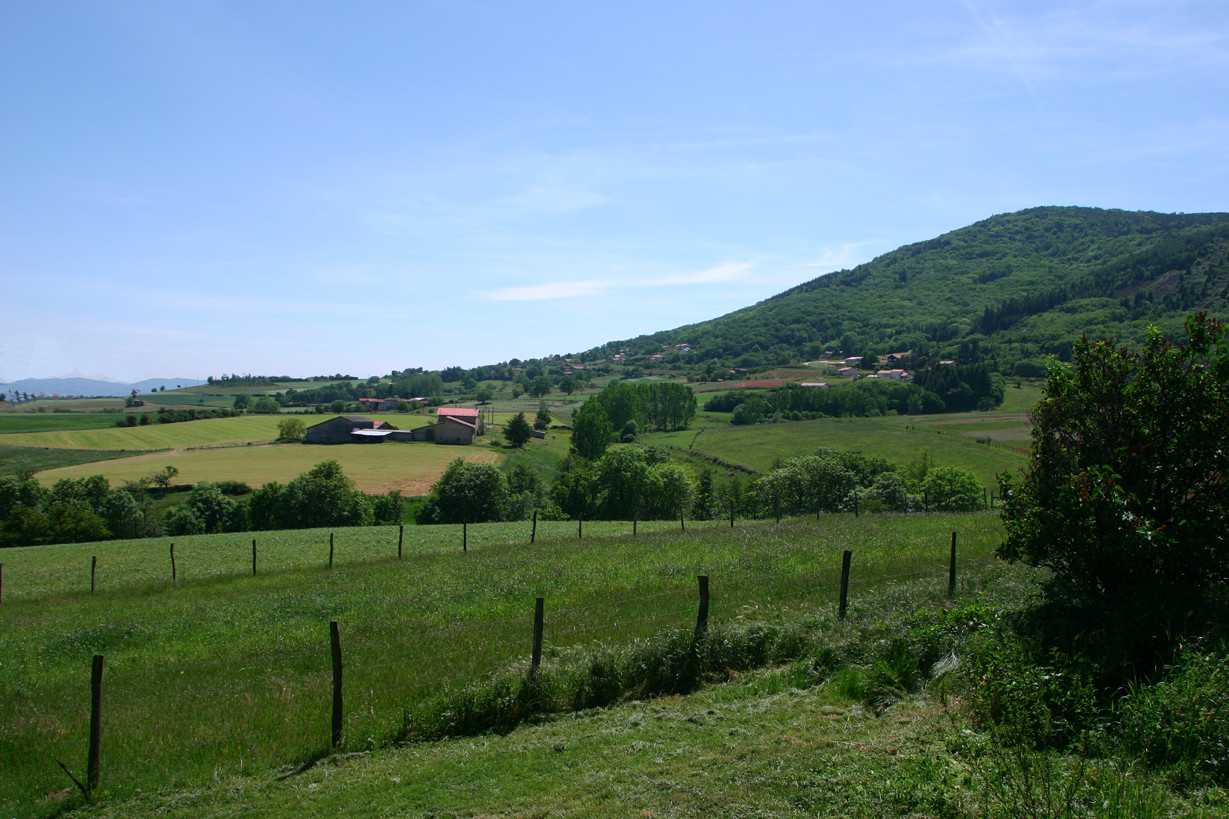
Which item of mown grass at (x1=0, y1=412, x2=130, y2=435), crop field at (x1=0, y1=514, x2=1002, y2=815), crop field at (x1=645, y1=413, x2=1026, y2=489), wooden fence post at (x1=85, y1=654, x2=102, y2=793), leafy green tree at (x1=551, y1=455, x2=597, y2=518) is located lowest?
leafy green tree at (x1=551, y1=455, x2=597, y2=518)

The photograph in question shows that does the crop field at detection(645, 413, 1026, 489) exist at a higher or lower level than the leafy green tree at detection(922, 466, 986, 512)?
higher

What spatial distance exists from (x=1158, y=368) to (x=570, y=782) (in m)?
Answer: 10.1

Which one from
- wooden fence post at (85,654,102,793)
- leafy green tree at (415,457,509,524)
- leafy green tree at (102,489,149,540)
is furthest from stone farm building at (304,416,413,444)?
wooden fence post at (85,654,102,793)

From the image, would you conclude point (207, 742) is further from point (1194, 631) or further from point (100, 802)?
point (1194, 631)

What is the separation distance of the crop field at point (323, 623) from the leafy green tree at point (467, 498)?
40.3 meters

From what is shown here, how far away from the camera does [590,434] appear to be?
3999 inches

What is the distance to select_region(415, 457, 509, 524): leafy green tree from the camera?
6919 centimetres

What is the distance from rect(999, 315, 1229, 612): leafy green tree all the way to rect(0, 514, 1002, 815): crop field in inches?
149

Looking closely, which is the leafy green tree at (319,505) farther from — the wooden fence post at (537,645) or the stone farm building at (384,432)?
the wooden fence post at (537,645)

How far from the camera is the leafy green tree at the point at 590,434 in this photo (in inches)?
3986

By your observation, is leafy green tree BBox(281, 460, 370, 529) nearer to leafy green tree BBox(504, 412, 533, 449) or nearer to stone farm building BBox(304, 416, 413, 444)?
stone farm building BBox(304, 416, 413, 444)

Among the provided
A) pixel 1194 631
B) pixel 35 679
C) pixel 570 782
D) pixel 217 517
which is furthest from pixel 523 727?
pixel 217 517

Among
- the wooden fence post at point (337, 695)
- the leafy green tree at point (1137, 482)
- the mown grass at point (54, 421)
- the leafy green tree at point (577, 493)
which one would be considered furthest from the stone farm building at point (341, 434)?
the leafy green tree at point (1137, 482)

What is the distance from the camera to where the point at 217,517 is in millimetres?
67000
